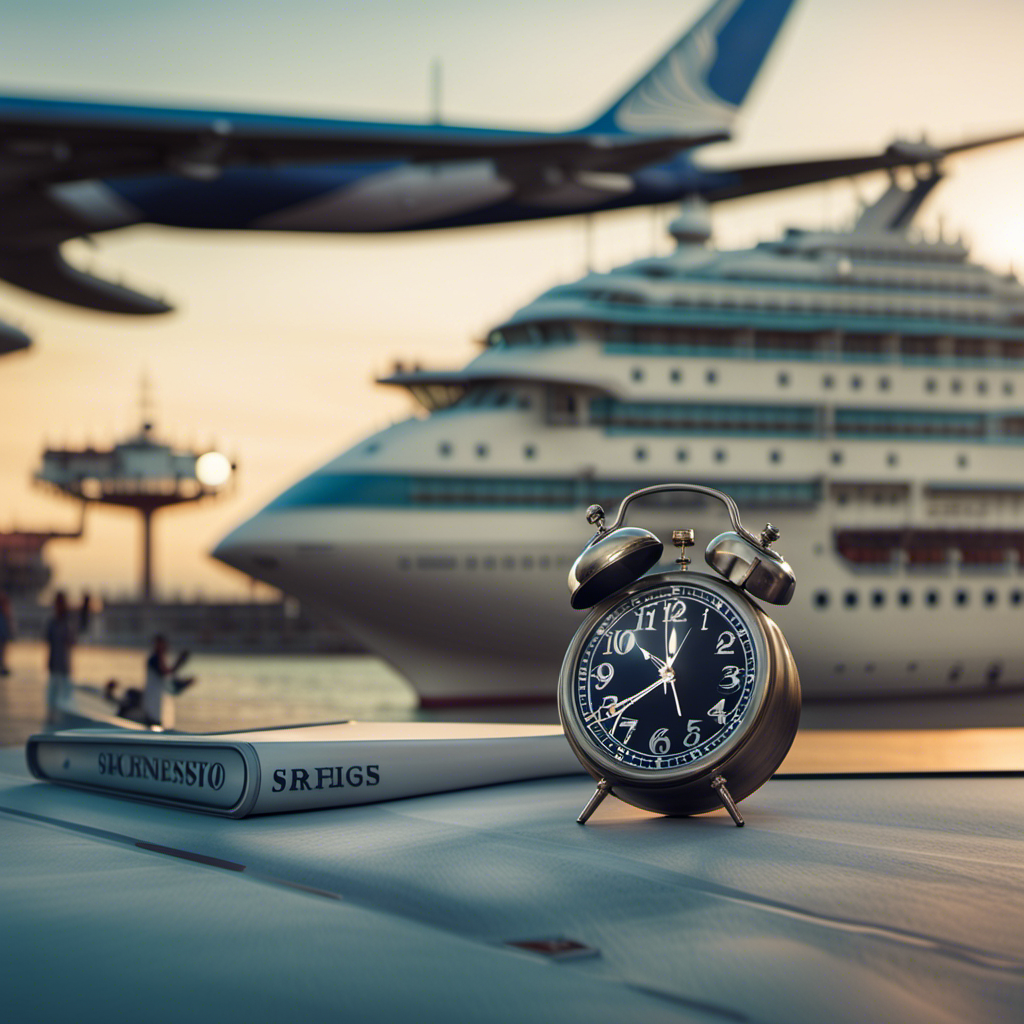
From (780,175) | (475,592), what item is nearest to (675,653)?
(475,592)

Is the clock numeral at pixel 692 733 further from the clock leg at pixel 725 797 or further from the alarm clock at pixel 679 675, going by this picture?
the clock leg at pixel 725 797

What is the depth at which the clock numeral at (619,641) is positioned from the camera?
510cm

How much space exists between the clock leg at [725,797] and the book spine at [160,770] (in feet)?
6.00

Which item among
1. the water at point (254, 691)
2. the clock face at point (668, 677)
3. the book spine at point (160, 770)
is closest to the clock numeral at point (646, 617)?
the clock face at point (668, 677)

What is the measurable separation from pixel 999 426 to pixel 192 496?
42619 mm

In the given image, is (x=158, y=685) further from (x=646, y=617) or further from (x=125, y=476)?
(x=125, y=476)

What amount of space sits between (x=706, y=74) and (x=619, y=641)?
47384mm

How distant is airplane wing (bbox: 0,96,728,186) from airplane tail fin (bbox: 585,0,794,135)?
9.07 meters

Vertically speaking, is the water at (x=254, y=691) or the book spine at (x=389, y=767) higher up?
the book spine at (x=389, y=767)

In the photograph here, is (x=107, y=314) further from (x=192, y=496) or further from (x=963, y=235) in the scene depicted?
(x=963, y=235)

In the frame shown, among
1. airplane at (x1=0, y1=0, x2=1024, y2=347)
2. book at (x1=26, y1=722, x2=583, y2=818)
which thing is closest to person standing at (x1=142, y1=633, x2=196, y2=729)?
book at (x1=26, y1=722, x2=583, y2=818)

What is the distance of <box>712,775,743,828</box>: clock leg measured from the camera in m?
4.77

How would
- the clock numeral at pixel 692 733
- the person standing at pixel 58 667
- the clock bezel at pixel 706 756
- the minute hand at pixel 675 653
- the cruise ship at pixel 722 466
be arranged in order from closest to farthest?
the clock bezel at pixel 706 756 → the clock numeral at pixel 692 733 → the minute hand at pixel 675 653 → the person standing at pixel 58 667 → the cruise ship at pixel 722 466

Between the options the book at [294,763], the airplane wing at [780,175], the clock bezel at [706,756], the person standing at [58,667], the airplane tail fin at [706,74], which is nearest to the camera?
the clock bezel at [706,756]
